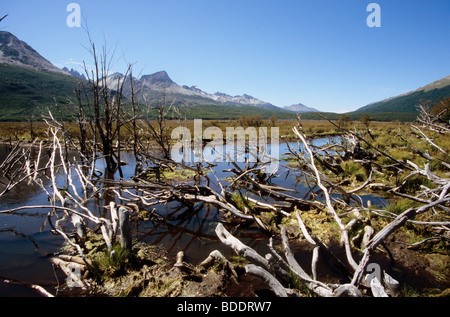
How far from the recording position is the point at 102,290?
2.73 m

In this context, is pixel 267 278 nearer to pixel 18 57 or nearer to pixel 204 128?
pixel 204 128

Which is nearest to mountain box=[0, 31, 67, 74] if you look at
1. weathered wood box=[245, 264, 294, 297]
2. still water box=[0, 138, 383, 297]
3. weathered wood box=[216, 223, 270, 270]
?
still water box=[0, 138, 383, 297]

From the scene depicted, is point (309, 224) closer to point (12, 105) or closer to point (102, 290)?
point (102, 290)

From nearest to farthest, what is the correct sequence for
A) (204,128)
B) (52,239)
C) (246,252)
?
(246,252) < (52,239) < (204,128)

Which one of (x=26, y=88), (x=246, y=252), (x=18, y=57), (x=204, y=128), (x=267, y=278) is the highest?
(x=18, y=57)

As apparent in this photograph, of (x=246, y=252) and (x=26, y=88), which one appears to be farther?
(x=26, y=88)

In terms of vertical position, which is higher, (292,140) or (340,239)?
(292,140)

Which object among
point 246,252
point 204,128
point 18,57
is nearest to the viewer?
point 246,252

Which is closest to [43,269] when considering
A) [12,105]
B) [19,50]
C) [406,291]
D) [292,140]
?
[406,291]

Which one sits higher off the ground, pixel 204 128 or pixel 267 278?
pixel 204 128

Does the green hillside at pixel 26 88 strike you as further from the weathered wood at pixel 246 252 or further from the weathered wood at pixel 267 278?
the weathered wood at pixel 267 278

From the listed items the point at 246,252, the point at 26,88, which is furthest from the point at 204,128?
the point at 26,88

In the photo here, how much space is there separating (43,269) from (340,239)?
Result: 16.0 ft
